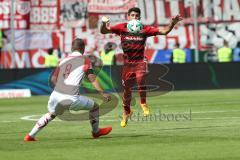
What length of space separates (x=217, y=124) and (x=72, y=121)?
3780mm

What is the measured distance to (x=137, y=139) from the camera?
14.7m

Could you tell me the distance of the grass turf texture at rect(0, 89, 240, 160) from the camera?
1233cm

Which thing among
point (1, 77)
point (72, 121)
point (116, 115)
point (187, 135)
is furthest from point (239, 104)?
point (1, 77)

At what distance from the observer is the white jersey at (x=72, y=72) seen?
14.6 metres

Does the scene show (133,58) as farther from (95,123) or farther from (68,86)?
(68,86)

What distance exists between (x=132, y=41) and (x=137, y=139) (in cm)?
413

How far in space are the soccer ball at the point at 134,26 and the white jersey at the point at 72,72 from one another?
3482mm

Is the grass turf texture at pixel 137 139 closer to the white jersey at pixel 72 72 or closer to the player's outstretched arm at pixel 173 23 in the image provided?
the white jersey at pixel 72 72

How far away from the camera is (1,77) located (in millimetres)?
33938

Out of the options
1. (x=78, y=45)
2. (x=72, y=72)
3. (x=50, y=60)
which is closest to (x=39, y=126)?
(x=72, y=72)

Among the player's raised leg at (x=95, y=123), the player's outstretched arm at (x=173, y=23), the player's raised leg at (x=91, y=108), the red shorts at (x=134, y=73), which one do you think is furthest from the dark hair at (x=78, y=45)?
the red shorts at (x=134, y=73)

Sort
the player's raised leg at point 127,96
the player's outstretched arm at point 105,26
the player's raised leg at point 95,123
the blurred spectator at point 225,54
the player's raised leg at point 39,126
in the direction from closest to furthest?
1. the player's raised leg at point 39,126
2. the player's raised leg at point 95,123
3. the player's outstretched arm at point 105,26
4. the player's raised leg at point 127,96
5. the blurred spectator at point 225,54

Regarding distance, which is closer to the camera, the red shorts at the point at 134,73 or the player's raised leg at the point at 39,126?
the player's raised leg at the point at 39,126

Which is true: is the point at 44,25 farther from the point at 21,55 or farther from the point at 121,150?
the point at 121,150
